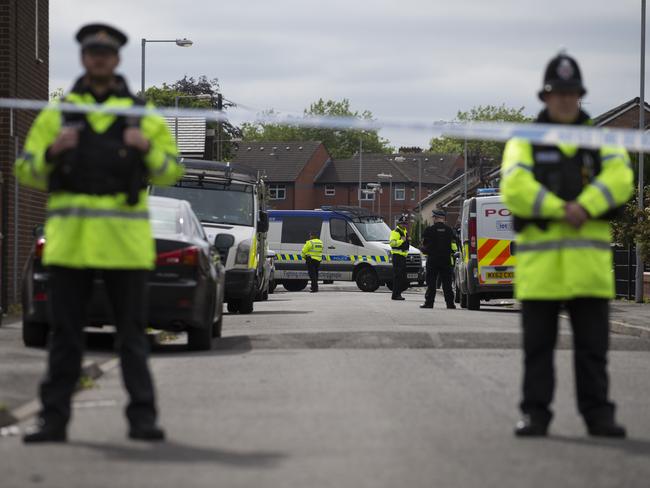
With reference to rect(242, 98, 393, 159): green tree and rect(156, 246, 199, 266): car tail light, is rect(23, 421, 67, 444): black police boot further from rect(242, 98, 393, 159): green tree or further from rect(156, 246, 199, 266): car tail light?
rect(242, 98, 393, 159): green tree

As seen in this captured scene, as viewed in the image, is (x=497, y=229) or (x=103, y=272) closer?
(x=103, y=272)

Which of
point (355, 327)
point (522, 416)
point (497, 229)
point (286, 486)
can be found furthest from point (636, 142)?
point (497, 229)

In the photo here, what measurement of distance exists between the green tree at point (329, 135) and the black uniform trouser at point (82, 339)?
466ft

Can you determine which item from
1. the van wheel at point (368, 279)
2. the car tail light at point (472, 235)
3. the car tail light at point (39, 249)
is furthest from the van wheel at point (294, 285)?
the car tail light at point (39, 249)

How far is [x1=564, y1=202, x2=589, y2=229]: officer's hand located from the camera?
7.19 m

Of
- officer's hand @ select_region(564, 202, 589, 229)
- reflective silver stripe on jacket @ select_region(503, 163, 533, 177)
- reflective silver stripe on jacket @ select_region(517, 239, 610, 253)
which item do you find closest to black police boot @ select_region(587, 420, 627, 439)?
reflective silver stripe on jacket @ select_region(517, 239, 610, 253)

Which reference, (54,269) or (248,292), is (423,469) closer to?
(54,269)

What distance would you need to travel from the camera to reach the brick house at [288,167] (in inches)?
5231

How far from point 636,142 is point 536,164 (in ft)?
1.89

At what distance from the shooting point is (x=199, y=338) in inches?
527

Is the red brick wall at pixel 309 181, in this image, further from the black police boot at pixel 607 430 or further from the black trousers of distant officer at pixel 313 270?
the black police boot at pixel 607 430

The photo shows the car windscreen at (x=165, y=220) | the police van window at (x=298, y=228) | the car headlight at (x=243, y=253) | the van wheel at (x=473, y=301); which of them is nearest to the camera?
the car windscreen at (x=165, y=220)

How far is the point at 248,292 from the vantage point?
21.9 meters

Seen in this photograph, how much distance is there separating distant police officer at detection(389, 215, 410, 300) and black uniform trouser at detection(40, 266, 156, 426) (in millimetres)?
21563
